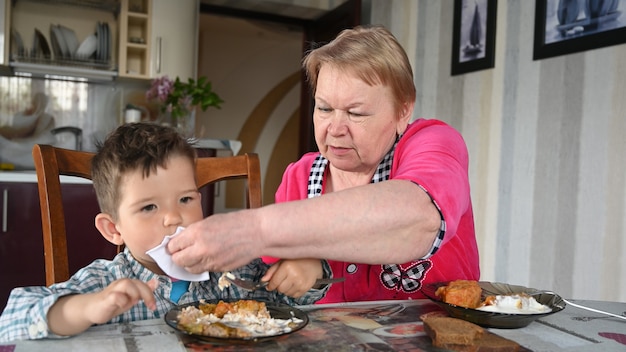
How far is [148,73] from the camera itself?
13.8 ft

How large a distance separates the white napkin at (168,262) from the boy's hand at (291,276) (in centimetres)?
14

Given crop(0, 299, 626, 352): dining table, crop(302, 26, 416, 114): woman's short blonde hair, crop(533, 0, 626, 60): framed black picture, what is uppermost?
crop(533, 0, 626, 60): framed black picture

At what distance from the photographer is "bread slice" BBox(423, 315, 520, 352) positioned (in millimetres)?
751

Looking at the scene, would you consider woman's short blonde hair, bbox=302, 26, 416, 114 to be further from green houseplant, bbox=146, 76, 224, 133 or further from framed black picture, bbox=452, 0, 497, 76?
green houseplant, bbox=146, 76, 224, 133

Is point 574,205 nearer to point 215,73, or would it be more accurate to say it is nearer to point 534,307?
point 534,307

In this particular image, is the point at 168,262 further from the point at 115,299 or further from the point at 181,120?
the point at 181,120

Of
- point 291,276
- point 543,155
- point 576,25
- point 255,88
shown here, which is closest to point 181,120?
point 543,155

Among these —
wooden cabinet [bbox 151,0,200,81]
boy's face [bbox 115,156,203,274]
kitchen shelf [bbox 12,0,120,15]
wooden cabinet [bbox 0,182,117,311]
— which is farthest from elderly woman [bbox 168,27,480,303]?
kitchen shelf [bbox 12,0,120,15]

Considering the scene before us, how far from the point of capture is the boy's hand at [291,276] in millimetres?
963

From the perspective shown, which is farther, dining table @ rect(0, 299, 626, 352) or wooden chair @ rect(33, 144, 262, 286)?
wooden chair @ rect(33, 144, 262, 286)

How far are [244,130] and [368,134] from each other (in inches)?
275

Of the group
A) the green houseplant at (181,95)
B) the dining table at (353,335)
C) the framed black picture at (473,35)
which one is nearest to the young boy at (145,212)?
the dining table at (353,335)

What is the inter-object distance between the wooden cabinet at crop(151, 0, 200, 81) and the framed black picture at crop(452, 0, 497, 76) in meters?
2.13

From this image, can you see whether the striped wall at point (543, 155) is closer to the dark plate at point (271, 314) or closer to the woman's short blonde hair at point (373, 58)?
the woman's short blonde hair at point (373, 58)
